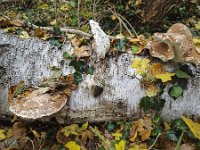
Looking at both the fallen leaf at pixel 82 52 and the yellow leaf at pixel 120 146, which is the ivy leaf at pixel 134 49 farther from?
the yellow leaf at pixel 120 146

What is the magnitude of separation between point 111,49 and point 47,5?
11.7ft

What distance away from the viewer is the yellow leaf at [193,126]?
108 inches

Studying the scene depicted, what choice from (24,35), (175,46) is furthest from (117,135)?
(24,35)

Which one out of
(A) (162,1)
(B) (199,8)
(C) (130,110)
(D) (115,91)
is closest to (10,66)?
(D) (115,91)

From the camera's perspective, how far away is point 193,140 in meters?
2.90

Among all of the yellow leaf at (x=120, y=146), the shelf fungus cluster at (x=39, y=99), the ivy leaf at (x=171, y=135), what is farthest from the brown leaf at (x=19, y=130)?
the ivy leaf at (x=171, y=135)

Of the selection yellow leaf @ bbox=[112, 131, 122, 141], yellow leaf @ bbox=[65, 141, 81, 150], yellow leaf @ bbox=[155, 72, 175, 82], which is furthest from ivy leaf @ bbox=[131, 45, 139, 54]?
yellow leaf @ bbox=[65, 141, 81, 150]

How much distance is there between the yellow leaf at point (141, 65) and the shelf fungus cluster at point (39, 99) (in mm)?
621

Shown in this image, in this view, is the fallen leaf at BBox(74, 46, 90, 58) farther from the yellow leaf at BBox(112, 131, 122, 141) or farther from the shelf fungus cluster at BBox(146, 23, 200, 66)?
the yellow leaf at BBox(112, 131, 122, 141)

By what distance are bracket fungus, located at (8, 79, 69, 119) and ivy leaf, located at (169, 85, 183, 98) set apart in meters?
0.96

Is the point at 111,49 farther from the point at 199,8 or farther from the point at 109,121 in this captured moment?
the point at 199,8

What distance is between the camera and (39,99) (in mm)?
2723

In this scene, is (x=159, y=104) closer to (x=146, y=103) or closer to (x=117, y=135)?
(x=146, y=103)

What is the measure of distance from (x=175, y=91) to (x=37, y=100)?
1.25 metres
